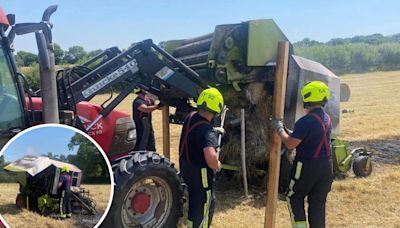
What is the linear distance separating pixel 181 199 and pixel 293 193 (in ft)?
4.14

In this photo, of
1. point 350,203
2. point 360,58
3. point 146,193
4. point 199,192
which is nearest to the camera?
point 199,192

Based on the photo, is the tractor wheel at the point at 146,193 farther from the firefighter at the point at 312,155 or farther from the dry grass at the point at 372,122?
the dry grass at the point at 372,122

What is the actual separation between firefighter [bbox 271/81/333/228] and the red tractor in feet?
4.32

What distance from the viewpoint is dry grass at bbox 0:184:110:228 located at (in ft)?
10.5

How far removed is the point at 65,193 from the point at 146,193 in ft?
5.78

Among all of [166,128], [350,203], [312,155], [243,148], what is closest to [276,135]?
[312,155]

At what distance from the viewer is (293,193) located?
4973mm

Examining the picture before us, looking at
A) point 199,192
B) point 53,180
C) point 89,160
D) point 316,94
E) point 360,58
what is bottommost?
point 199,192

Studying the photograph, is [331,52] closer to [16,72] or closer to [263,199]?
[263,199]

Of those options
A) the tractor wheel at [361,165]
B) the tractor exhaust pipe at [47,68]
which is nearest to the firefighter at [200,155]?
the tractor exhaust pipe at [47,68]

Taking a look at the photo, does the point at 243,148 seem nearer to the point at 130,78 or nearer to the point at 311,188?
the point at 130,78

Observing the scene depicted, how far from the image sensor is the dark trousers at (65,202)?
11.4ft

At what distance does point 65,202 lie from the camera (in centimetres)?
349

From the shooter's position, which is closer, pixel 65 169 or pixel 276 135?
pixel 65 169
